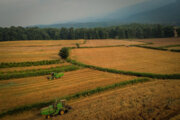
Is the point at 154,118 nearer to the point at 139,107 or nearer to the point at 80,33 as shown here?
the point at 139,107

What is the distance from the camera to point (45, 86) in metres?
22.2

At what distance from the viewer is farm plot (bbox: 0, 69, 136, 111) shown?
18.0 m

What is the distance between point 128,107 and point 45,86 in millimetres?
14723

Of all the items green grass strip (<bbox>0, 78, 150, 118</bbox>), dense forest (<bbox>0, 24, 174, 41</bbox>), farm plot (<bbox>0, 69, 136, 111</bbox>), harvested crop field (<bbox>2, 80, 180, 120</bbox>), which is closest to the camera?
harvested crop field (<bbox>2, 80, 180, 120</bbox>)

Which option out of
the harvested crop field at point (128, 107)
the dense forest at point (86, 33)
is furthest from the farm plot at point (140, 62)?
the dense forest at point (86, 33)

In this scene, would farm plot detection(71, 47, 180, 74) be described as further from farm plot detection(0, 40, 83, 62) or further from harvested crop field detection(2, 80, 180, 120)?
harvested crop field detection(2, 80, 180, 120)

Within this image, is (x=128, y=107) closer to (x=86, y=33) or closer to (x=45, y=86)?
(x=45, y=86)

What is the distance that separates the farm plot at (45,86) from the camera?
17984 millimetres

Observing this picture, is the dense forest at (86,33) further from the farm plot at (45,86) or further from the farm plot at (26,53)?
the farm plot at (45,86)

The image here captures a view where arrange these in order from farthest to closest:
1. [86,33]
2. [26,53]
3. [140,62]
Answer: [86,33] < [26,53] < [140,62]

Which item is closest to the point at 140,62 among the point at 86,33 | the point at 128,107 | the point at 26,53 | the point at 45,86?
the point at 128,107

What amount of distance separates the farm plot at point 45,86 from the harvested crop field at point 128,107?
2.86 m

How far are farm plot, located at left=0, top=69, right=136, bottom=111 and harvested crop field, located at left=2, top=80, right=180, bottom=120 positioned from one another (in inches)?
113

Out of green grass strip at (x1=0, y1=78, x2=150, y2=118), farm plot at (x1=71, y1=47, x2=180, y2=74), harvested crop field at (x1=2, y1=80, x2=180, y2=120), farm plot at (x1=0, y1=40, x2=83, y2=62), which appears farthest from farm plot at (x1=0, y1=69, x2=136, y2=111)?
farm plot at (x1=0, y1=40, x2=83, y2=62)
